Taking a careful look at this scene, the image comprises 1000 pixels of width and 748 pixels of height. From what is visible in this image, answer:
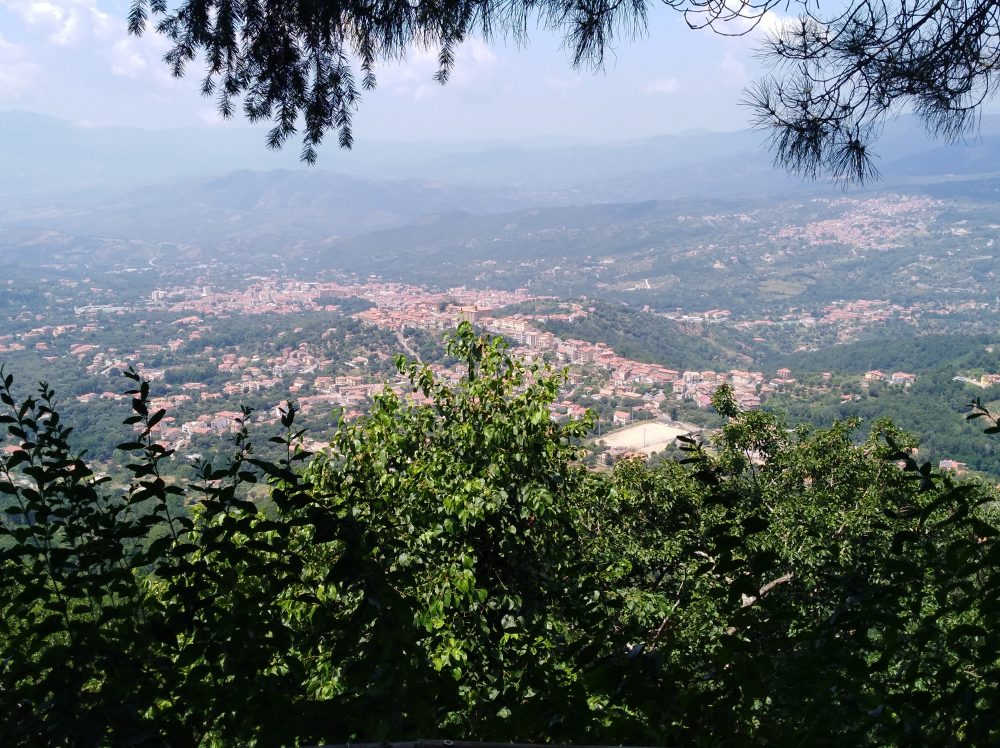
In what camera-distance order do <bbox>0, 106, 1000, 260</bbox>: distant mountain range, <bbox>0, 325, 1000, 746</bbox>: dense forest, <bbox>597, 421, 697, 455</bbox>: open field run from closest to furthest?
<bbox>0, 325, 1000, 746</bbox>: dense forest
<bbox>597, 421, 697, 455</bbox>: open field
<bbox>0, 106, 1000, 260</bbox>: distant mountain range

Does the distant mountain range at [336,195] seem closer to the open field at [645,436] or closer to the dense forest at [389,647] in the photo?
the open field at [645,436]

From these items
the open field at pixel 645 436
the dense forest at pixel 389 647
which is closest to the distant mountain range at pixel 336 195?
the open field at pixel 645 436

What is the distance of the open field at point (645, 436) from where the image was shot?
29078mm

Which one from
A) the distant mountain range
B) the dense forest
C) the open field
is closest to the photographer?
the dense forest

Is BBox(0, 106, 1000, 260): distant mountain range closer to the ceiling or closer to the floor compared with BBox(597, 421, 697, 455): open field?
closer to the ceiling

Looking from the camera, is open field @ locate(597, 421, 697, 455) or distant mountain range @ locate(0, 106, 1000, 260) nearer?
open field @ locate(597, 421, 697, 455)

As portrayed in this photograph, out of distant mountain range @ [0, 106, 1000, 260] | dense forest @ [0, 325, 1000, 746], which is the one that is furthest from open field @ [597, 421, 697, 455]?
distant mountain range @ [0, 106, 1000, 260]

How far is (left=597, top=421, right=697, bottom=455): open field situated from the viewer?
29.1 metres

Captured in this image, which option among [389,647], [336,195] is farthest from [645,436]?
[336,195]

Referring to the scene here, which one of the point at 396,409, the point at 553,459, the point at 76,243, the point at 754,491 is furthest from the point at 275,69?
the point at 76,243

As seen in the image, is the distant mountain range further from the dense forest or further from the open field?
the dense forest

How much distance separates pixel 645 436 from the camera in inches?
1212

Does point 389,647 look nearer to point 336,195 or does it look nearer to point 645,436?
point 645,436

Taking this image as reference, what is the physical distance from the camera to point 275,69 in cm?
322
